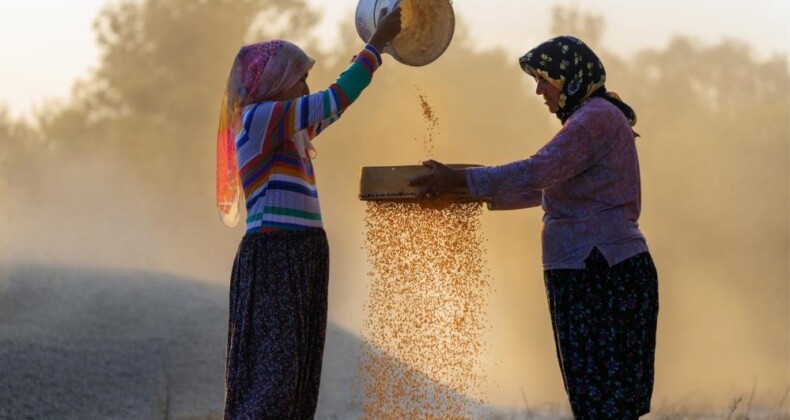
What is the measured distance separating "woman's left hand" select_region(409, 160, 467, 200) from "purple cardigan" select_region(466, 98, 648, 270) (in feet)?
0.43

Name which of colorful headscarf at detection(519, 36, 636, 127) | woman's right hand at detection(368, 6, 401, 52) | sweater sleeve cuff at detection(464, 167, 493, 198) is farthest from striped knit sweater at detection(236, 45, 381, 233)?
colorful headscarf at detection(519, 36, 636, 127)

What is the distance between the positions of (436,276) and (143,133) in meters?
19.1

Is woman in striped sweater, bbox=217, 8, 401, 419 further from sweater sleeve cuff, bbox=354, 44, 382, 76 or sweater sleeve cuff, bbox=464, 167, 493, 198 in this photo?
sweater sleeve cuff, bbox=464, 167, 493, 198

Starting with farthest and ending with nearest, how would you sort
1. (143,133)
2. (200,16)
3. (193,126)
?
(143,133) < (193,126) < (200,16)

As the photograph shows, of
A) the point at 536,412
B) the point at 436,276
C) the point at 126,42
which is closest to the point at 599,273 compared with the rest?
the point at 436,276

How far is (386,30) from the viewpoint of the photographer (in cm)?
378

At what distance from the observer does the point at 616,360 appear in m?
3.43

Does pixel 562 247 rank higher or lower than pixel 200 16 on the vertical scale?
lower

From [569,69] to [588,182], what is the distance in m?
0.36

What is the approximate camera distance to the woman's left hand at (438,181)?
365 cm

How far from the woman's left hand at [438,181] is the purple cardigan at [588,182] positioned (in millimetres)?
131

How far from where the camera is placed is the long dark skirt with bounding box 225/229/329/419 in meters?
3.53

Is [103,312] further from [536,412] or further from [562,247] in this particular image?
[562,247]

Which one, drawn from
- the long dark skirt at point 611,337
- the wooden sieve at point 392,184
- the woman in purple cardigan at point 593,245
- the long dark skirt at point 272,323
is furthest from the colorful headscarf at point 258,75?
the long dark skirt at point 611,337
